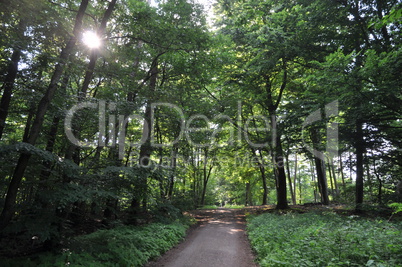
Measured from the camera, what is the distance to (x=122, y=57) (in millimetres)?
9680

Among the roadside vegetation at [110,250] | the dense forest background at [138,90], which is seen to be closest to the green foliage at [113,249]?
the roadside vegetation at [110,250]

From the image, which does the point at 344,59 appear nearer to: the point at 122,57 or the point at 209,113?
the point at 122,57

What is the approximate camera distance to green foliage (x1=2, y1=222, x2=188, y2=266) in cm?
541

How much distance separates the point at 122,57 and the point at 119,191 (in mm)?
6028

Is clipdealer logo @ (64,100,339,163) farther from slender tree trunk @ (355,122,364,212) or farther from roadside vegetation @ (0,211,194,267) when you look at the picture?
roadside vegetation @ (0,211,194,267)

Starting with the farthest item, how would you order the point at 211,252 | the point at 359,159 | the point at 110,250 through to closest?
1. the point at 359,159
2. the point at 211,252
3. the point at 110,250

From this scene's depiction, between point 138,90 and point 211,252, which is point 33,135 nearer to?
point 138,90

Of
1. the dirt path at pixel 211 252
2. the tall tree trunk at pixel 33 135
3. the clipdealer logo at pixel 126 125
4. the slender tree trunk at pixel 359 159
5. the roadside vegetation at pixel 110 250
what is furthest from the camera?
the slender tree trunk at pixel 359 159

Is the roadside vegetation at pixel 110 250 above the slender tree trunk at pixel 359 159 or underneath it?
underneath

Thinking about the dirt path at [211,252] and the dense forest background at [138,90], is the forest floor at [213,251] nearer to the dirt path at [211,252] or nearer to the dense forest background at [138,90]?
the dirt path at [211,252]

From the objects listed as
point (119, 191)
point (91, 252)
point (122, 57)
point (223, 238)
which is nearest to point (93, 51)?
point (122, 57)

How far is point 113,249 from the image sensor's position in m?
6.54

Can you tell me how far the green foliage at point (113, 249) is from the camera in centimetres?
541

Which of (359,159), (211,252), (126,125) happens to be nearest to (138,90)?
(126,125)
